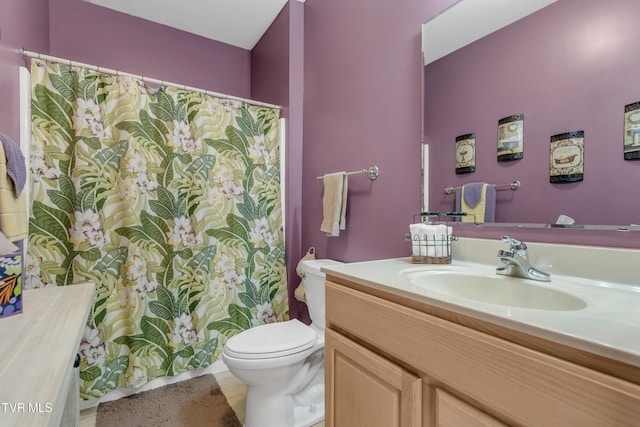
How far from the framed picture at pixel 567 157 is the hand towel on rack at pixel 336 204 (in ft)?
3.04

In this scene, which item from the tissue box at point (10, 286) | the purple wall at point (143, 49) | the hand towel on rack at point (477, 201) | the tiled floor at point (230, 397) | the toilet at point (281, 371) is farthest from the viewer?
the purple wall at point (143, 49)

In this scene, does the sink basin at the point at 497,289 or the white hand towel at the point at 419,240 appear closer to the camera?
the sink basin at the point at 497,289

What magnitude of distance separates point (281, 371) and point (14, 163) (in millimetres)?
1246

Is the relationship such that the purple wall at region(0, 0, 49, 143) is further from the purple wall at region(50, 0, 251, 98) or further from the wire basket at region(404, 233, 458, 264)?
the wire basket at region(404, 233, 458, 264)

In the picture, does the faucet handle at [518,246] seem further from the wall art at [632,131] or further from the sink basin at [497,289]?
the wall art at [632,131]

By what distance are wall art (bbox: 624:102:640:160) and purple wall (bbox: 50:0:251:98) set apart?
8.39ft

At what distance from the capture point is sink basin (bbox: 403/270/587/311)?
0.76m

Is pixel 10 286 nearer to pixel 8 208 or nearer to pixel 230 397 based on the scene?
pixel 8 208

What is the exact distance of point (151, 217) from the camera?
173 centimetres

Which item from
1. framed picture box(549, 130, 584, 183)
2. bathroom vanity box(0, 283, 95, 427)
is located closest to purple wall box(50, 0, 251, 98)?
bathroom vanity box(0, 283, 95, 427)

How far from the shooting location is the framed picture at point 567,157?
2.81ft

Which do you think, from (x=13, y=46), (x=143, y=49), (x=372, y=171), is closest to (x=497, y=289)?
(x=372, y=171)

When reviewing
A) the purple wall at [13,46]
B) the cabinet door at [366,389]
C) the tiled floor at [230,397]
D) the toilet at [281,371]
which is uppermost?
the purple wall at [13,46]

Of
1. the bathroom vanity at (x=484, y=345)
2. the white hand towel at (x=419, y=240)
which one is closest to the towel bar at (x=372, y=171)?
the white hand towel at (x=419, y=240)
